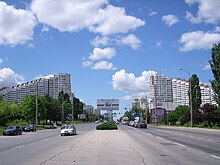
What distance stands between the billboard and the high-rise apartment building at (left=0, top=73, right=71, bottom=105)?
30.3 meters

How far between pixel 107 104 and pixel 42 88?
50.1 metres

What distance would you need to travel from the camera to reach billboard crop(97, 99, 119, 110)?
94125 millimetres

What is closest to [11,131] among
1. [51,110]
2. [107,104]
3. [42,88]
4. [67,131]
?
[67,131]

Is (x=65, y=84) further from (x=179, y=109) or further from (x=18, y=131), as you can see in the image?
(x=18, y=131)

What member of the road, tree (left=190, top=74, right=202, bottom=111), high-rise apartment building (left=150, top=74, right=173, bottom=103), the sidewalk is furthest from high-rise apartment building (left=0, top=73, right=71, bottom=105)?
the sidewalk

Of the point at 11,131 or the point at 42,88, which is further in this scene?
the point at 42,88

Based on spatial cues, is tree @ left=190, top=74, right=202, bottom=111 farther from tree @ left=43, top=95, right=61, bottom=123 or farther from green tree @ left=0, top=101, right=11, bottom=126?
tree @ left=43, top=95, right=61, bottom=123

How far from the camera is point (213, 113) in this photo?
64.6 metres

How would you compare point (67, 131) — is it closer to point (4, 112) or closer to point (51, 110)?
point (4, 112)

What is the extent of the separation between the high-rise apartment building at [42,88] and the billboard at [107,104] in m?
30.3

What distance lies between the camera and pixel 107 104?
94625mm

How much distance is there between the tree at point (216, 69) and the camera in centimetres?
6047

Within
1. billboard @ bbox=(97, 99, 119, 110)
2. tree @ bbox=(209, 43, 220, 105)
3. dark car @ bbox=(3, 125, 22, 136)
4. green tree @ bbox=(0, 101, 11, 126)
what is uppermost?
tree @ bbox=(209, 43, 220, 105)

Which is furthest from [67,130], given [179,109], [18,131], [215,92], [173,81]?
[173,81]
